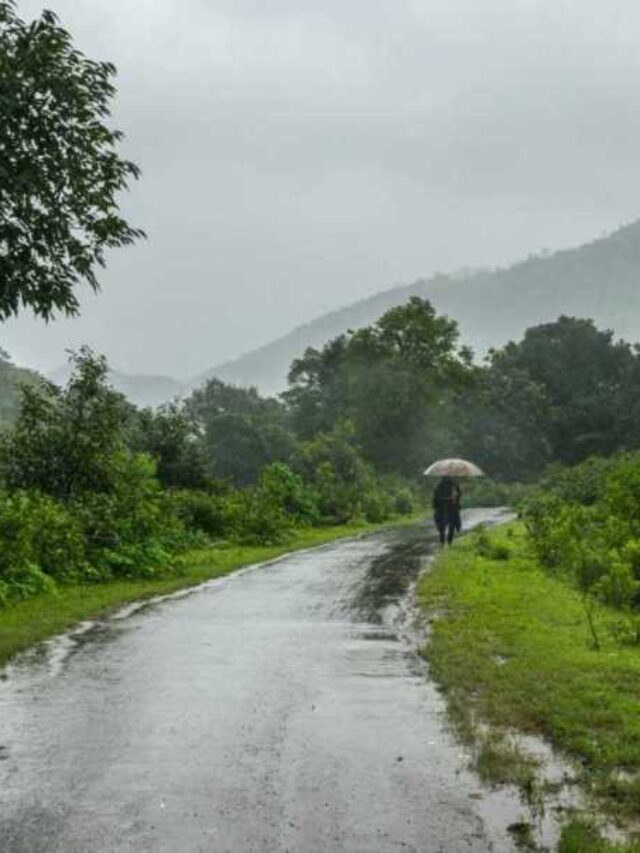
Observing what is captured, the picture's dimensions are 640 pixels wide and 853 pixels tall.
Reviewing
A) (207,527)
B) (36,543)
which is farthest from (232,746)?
(207,527)

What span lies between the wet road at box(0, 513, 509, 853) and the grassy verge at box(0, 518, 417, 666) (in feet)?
1.97

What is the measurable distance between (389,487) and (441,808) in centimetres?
5019

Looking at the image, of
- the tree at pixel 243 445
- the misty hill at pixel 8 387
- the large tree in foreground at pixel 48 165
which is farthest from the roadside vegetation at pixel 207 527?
the misty hill at pixel 8 387

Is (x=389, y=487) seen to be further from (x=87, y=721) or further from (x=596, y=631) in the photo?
(x=87, y=721)

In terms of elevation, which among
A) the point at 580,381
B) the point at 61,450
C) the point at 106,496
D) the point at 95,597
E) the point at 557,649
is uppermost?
the point at 580,381

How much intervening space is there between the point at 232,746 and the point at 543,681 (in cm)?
334

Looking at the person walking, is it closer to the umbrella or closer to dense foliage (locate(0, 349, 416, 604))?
the umbrella

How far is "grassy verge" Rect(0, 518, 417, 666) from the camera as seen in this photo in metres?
12.8

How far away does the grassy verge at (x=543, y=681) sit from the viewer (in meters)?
6.88

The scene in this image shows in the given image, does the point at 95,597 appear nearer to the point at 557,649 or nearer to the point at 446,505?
the point at 557,649

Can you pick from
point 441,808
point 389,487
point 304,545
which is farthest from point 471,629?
point 389,487

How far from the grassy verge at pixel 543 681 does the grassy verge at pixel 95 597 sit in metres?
4.84

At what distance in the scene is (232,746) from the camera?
7582mm

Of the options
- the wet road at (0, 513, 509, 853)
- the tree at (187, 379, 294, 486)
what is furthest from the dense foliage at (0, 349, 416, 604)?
the tree at (187, 379, 294, 486)
